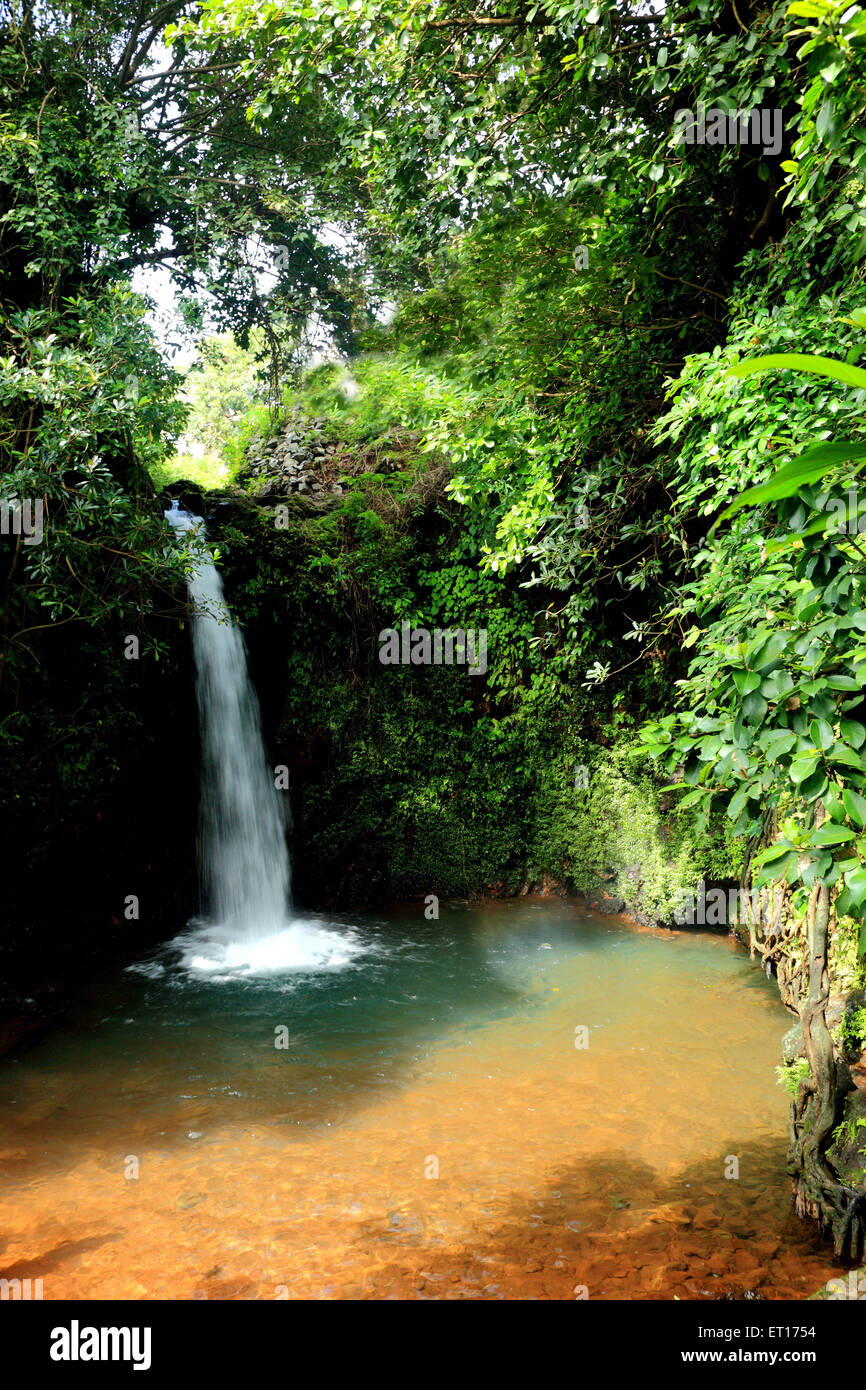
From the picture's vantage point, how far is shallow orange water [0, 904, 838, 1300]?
360 cm

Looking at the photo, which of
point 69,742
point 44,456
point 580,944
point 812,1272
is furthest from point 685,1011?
point 44,456

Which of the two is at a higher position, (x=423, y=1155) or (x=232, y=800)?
(x=232, y=800)

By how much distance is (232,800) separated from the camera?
9.42 m

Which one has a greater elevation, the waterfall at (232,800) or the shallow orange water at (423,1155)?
the waterfall at (232,800)

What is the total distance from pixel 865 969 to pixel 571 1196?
80.7 inches

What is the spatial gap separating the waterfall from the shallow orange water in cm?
216

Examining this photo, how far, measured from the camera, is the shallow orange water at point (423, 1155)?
11.8ft

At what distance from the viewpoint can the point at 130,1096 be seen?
5316mm

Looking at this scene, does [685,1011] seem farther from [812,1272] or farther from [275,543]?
[275,543]

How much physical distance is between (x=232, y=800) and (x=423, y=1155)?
5520 mm

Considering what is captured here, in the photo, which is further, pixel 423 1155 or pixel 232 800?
pixel 232 800

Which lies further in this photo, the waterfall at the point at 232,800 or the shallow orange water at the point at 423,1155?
the waterfall at the point at 232,800

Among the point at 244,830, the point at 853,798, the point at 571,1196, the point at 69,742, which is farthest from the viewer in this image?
the point at 244,830

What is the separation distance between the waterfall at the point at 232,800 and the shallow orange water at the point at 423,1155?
216cm
